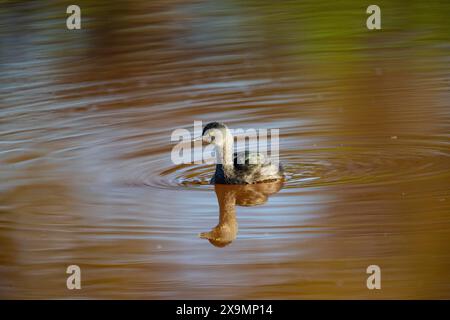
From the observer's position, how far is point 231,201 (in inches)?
356

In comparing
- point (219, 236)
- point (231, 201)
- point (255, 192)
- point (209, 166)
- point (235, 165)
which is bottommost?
point (219, 236)

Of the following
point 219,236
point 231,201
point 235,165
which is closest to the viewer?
point 219,236

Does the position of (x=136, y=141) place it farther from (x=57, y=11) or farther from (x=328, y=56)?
(x=57, y=11)

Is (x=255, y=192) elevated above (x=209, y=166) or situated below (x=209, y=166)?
below

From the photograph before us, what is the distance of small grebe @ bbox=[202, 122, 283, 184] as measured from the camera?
9.43m

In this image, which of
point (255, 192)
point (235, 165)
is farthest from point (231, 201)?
point (235, 165)

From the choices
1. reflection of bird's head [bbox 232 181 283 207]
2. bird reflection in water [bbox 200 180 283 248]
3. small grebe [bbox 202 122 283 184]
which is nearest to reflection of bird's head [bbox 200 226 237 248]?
bird reflection in water [bbox 200 180 283 248]

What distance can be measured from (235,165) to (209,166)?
2.13 ft

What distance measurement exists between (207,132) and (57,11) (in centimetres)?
710

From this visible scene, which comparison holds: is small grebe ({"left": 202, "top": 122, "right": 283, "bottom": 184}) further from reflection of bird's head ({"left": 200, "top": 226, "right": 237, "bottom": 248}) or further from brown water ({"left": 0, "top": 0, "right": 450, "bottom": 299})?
reflection of bird's head ({"left": 200, "top": 226, "right": 237, "bottom": 248})

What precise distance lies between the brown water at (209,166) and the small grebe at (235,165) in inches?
5.3

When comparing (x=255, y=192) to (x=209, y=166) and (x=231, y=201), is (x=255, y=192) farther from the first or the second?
(x=209, y=166)

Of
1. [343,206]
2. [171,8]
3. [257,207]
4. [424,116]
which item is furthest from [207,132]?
[171,8]

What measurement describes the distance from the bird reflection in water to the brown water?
20mm
